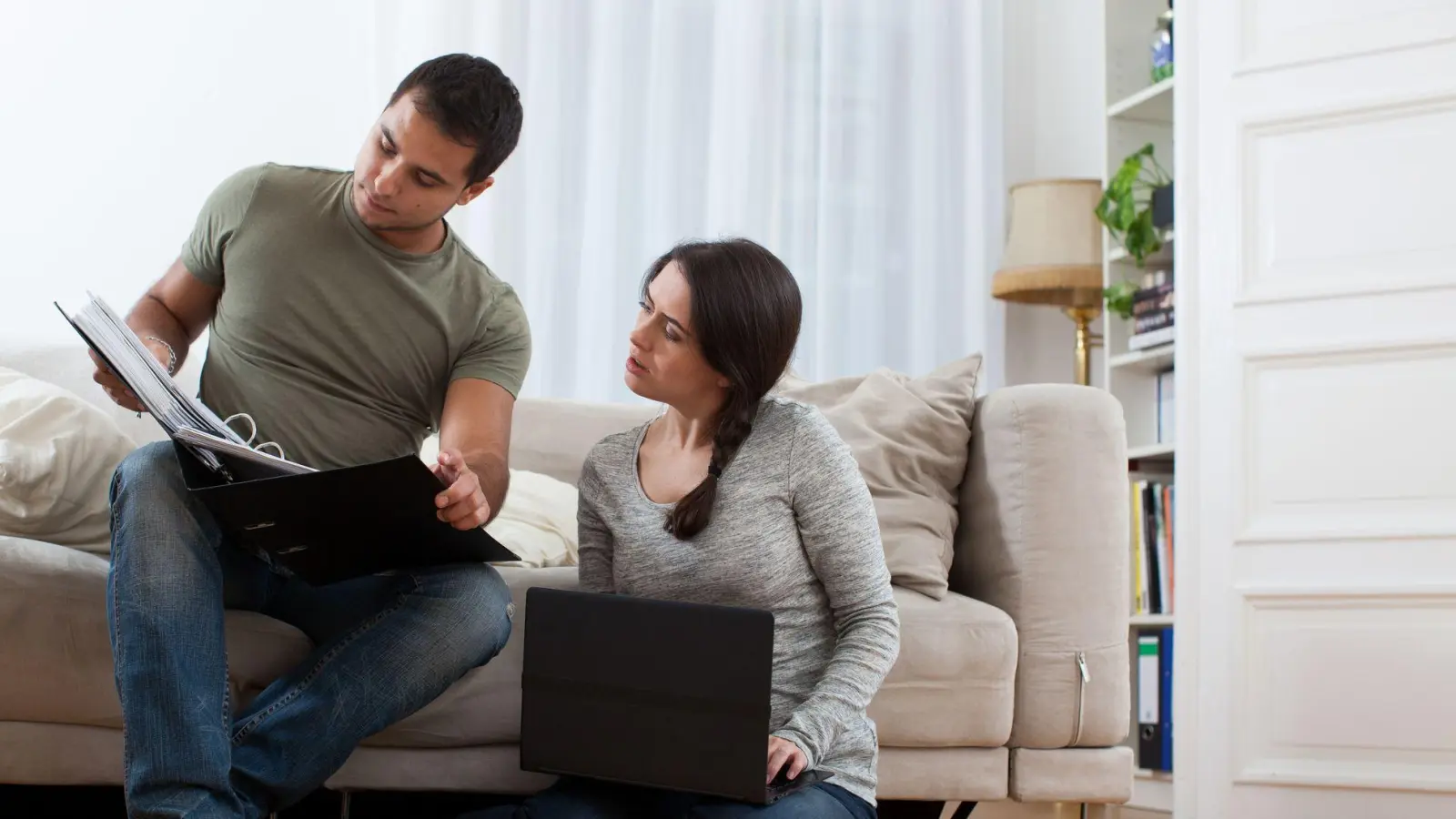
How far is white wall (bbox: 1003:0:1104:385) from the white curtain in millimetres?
127

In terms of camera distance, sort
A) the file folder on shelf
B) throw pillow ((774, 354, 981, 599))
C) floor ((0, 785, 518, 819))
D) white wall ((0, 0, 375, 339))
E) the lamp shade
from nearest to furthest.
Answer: floor ((0, 785, 518, 819)) → throw pillow ((774, 354, 981, 599)) → white wall ((0, 0, 375, 339)) → the file folder on shelf → the lamp shade

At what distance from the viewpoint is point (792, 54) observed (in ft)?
10.6

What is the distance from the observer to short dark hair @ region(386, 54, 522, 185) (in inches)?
58.1

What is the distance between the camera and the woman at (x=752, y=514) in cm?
131

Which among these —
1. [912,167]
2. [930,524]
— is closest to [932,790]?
[930,524]

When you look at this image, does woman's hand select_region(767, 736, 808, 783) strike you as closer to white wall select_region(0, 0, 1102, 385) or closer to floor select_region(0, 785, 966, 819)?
floor select_region(0, 785, 966, 819)

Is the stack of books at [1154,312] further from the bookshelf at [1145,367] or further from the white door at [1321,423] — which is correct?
the white door at [1321,423]

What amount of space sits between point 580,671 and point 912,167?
7.71 ft

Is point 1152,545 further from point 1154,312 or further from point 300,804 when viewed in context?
point 300,804

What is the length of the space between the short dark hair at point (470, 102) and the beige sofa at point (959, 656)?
578 mm

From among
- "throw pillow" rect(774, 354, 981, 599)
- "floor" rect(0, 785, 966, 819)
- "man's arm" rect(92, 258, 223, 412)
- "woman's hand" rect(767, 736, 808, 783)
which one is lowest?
"floor" rect(0, 785, 966, 819)

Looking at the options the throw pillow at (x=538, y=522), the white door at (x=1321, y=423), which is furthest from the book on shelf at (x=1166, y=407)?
the throw pillow at (x=538, y=522)

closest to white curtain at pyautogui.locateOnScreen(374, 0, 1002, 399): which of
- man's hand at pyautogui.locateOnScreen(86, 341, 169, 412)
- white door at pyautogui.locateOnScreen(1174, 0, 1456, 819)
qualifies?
white door at pyautogui.locateOnScreen(1174, 0, 1456, 819)

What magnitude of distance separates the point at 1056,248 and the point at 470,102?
77.6 inches
